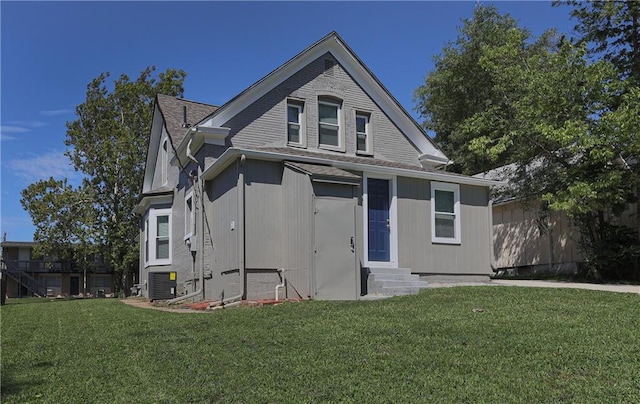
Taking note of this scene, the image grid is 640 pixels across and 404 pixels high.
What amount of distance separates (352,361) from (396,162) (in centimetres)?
1085

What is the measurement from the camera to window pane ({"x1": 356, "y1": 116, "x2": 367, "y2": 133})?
50.7 ft

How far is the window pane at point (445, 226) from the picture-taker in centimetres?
1404

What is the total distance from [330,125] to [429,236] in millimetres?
4007

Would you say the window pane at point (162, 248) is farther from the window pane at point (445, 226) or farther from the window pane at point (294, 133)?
the window pane at point (445, 226)

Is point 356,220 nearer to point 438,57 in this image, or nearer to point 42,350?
point 42,350

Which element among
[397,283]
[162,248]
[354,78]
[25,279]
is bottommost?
[25,279]

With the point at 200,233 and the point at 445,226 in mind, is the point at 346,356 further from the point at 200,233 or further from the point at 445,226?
the point at 445,226

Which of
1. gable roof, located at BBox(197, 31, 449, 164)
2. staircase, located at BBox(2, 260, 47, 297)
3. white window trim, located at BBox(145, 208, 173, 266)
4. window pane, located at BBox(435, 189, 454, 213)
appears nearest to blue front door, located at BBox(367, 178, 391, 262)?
window pane, located at BBox(435, 189, 454, 213)

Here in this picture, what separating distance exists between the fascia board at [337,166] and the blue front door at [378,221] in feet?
1.37

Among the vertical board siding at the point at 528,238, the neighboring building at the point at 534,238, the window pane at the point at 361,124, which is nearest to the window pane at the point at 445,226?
the window pane at the point at 361,124

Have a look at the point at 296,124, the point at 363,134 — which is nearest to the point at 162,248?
the point at 296,124

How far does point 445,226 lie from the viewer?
556 inches

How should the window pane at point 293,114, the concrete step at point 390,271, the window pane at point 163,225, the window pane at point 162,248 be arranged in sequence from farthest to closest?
1. the window pane at point 163,225
2. the window pane at point 162,248
3. the window pane at point 293,114
4. the concrete step at point 390,271

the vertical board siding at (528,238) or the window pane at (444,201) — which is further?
the vertical board siding at (528,238)
